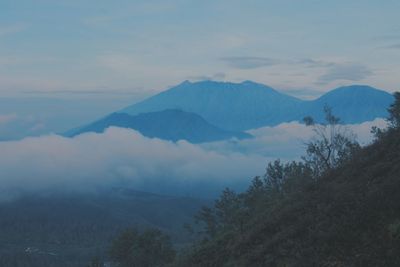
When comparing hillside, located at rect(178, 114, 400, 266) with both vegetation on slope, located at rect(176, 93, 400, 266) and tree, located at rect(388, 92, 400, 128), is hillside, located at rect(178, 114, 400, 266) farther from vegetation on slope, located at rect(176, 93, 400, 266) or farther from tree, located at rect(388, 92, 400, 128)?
tree, located at rect(388, 92, 400, 128)

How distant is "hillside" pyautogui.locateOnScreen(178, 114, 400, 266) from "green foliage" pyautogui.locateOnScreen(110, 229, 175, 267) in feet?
83.2

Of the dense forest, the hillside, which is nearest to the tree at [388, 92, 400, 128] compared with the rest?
the dense forest

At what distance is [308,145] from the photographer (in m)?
36.6

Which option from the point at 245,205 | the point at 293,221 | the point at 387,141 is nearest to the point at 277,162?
the point at 245,205

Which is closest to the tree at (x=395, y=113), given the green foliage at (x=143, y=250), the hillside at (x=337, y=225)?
the hillside at (x=337, y=225)

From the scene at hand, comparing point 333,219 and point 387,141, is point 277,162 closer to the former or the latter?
point 387,141

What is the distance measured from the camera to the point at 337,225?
51.9 ft

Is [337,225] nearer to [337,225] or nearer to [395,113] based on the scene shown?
[337,225]

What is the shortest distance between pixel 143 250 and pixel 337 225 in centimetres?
3510

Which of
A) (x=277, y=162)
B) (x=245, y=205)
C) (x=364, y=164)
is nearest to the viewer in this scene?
(x=364, y=164)

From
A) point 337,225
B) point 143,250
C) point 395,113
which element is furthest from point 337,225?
point 143,250

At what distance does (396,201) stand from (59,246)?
173867mm

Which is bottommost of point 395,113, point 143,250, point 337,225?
point 143,250

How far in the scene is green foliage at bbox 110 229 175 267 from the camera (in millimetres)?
48625
